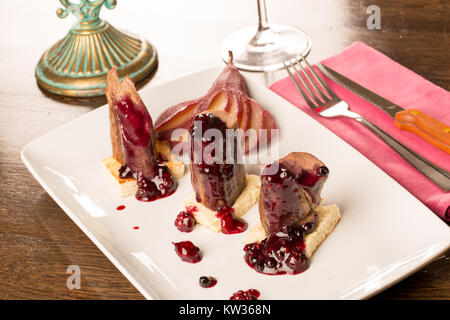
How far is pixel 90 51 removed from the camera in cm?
217

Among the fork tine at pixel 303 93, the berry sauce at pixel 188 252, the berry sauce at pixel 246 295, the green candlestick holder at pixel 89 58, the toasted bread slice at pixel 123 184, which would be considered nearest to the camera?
the berry sauce at pixel 246 295

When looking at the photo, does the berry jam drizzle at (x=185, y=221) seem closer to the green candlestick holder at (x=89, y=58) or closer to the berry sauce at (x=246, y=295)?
the berry sauce at (x=246, y=295)

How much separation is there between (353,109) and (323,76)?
19 cm

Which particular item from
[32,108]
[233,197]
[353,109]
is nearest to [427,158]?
[353,109]

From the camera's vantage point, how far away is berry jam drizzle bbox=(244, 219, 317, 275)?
1.32 meters

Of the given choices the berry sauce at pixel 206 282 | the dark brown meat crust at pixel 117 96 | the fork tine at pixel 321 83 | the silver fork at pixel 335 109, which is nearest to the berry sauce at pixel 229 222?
the berry sauce at pixel 206 282

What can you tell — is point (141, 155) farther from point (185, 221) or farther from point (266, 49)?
point (266, 49)

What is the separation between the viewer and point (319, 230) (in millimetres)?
1378

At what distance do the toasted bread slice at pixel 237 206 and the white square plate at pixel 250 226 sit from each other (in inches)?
0.8

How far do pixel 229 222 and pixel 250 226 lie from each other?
0.06m

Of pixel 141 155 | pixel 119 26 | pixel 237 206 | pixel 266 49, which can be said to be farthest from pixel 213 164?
pixel 119 26

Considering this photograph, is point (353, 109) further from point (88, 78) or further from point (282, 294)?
point (88, 78)

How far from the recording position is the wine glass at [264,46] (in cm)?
217

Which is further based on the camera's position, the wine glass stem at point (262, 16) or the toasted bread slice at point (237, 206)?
the wine glass stem at point (262, 16)
